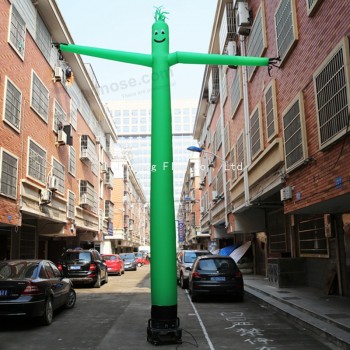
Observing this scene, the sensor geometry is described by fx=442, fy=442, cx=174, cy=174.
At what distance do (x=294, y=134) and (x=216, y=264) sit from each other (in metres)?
5.32

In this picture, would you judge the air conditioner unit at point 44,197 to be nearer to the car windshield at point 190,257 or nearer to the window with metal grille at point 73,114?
the car windshield at point 190,257

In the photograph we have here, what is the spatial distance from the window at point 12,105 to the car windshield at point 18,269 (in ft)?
21.7

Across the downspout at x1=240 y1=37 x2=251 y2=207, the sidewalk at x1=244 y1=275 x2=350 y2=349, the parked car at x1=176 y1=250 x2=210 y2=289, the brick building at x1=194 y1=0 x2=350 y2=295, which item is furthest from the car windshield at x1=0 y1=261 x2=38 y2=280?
the downspout at x1=240 y1=37 x2=251 y2=207

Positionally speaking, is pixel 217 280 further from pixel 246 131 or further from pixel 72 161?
pixel 72 161

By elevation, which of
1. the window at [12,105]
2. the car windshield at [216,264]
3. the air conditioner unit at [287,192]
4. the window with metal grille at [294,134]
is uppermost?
the window at [12,105]

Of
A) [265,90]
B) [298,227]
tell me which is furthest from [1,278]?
[298,227]

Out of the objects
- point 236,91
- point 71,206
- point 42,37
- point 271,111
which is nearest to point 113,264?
point 71,206

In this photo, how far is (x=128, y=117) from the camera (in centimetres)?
13988

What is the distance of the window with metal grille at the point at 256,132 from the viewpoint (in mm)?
15966

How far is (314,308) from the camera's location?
431 inches

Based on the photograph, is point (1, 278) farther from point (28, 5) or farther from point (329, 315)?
point (28, 5)

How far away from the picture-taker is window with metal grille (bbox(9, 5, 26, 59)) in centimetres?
1636

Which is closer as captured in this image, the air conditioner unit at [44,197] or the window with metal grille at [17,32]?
the window with metal grille at [17,32]

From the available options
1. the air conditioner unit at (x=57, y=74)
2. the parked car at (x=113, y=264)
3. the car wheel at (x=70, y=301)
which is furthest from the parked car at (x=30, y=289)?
the parked car at (x=113, y=264)
